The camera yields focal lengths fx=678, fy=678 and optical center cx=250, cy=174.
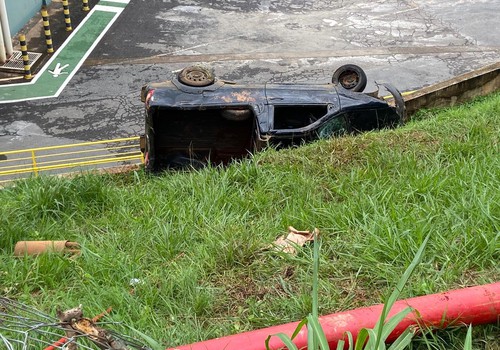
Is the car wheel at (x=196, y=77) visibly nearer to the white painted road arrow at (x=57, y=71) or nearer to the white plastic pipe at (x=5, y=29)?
the white painted road arrow at (x=57, y=71)

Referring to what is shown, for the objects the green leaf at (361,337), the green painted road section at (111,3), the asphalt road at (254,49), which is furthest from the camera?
the green painted road section at (111,3)

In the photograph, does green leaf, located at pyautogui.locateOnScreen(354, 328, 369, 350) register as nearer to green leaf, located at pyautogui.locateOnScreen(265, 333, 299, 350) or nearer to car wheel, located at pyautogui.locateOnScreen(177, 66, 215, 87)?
green leaf, located at pyautogui.locateOnScreen(265, 333, 299, 350)

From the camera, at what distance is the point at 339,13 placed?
18203 mm

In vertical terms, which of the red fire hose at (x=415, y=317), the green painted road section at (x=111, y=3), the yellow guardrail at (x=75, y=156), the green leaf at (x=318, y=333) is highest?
the green leaf at (x=318, y=333)

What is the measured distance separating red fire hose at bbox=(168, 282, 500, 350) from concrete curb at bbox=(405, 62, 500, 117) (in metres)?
7.49

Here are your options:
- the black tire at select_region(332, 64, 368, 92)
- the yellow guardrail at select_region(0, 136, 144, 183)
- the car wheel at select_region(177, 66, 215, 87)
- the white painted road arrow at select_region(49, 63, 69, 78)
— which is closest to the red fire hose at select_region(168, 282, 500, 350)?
the car wheel at select_region(177, 66, 215, 87)

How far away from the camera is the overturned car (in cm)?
829

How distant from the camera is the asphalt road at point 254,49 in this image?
13.3 meters

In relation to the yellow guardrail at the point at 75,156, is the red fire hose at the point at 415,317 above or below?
above

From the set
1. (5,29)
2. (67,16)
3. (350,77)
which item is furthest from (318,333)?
(67,16)

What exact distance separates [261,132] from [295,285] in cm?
405

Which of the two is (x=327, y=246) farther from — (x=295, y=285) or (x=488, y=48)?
(x=488, y=48)

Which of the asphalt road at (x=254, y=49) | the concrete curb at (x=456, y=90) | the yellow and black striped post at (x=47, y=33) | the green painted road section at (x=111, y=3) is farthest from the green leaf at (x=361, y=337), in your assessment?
the green painted road section at (x=111, y=3)

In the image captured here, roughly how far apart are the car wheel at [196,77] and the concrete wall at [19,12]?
30.3 feet
